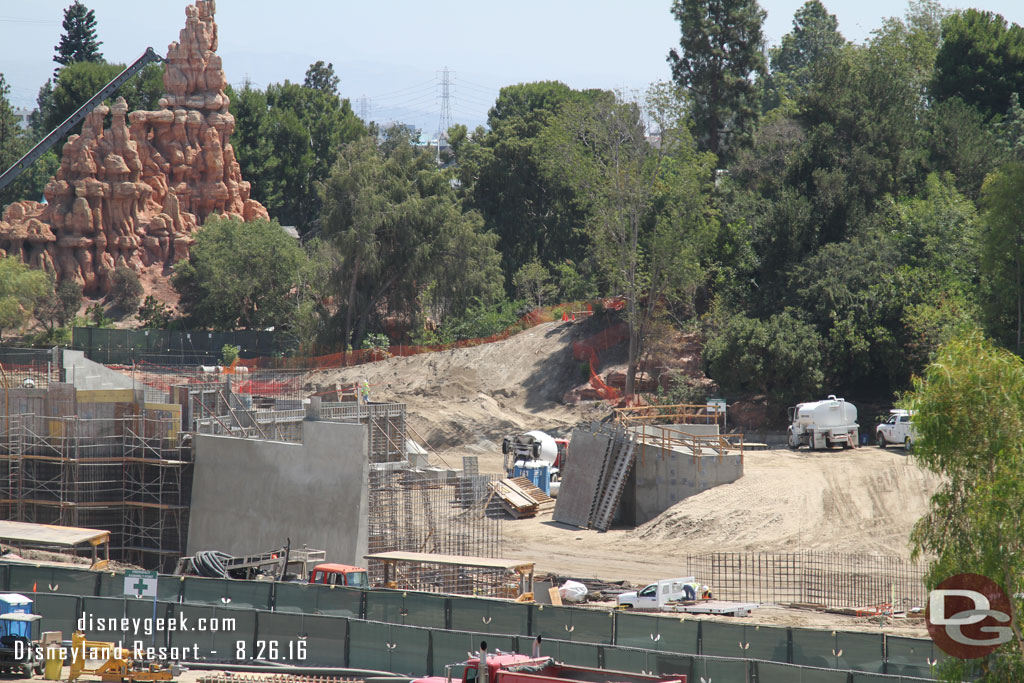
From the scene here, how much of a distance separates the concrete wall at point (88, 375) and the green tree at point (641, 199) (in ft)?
84.8

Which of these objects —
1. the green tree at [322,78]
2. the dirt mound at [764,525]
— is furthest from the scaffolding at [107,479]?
the green tree at [322,78]

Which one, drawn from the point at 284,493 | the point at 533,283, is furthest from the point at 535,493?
the point at 533,283

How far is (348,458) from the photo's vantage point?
36562 millimetres

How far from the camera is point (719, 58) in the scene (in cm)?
8050

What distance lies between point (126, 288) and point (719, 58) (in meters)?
46.9

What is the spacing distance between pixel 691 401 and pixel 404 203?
25769 mm

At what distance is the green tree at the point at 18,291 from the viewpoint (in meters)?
81.4

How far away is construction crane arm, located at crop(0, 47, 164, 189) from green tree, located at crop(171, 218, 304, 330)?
17.5 meters

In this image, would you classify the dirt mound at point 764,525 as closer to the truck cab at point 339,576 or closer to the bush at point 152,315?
the truck cab at point 339,576

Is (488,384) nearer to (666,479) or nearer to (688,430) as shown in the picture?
(688,430)

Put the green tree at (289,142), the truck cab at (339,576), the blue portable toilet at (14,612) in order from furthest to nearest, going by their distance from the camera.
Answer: the green tree at (289,142) < the truck cab at (339,576) < the blue portable toilet at (14,612)

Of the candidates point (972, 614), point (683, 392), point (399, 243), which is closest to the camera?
point (972, 614)

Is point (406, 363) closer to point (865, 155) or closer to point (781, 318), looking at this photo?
point (781, 318)

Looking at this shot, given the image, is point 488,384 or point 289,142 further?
point 289,142
